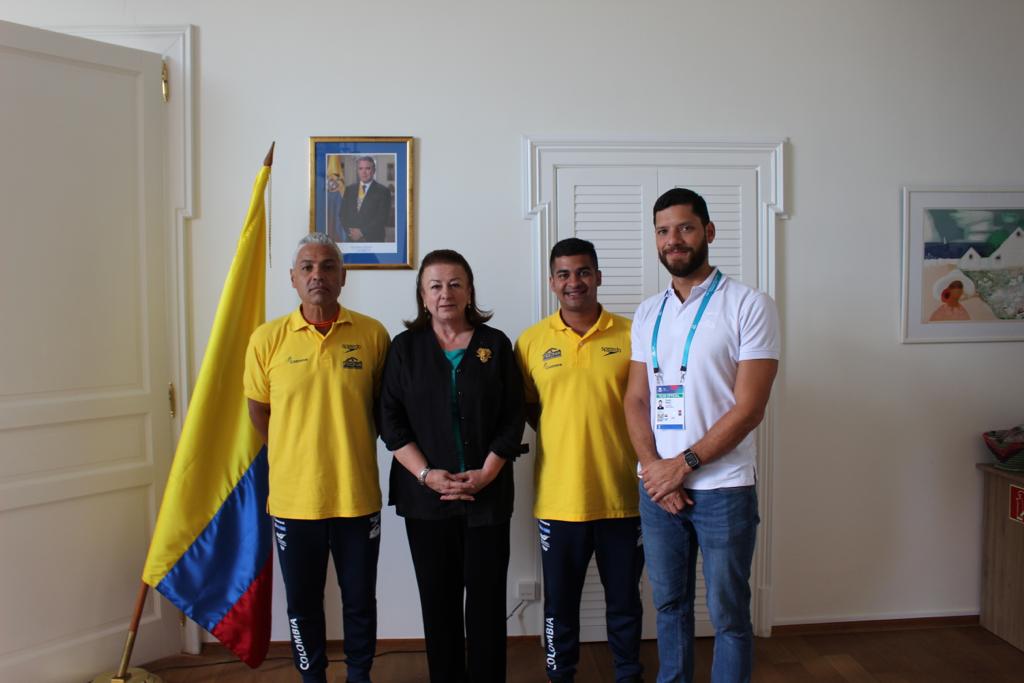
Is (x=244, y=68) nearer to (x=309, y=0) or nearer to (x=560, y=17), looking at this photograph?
(x=309, y=0)

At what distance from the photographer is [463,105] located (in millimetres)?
2676

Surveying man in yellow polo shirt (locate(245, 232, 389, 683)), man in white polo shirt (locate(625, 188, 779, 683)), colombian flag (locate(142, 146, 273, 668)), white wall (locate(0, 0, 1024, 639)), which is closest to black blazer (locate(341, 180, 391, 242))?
white wall (locate(0, 0, 1024, 639))

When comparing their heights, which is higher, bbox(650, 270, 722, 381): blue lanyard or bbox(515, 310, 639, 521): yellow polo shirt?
bbox(650, 270, 722, 381): blue lanyard

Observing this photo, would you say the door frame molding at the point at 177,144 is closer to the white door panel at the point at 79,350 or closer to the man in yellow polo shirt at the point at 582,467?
the white door panel at the point at 79,350

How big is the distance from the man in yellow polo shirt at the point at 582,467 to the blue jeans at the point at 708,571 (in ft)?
Answer: 0.53

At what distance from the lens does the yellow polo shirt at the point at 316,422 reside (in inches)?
81.0

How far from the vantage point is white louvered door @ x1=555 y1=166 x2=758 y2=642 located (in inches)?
106

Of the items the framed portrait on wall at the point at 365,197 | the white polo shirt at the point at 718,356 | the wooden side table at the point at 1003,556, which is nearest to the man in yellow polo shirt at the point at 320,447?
the framed portrait on wall at the point at 365,197

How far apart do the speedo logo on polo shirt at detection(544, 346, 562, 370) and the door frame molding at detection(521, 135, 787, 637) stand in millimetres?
571

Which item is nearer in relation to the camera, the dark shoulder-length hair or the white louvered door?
the dark shoulder-length hair

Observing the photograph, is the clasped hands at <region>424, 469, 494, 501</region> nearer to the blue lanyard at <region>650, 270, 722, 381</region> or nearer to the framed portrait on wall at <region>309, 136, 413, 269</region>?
the blue lanyard at <region>650, 270, 722, 381</region>

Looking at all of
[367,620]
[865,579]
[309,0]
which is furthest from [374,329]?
[865,579]

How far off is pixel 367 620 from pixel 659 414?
1.20m

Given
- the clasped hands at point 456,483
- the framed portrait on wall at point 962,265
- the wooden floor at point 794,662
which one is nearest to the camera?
the clasped hands at point 456,483
